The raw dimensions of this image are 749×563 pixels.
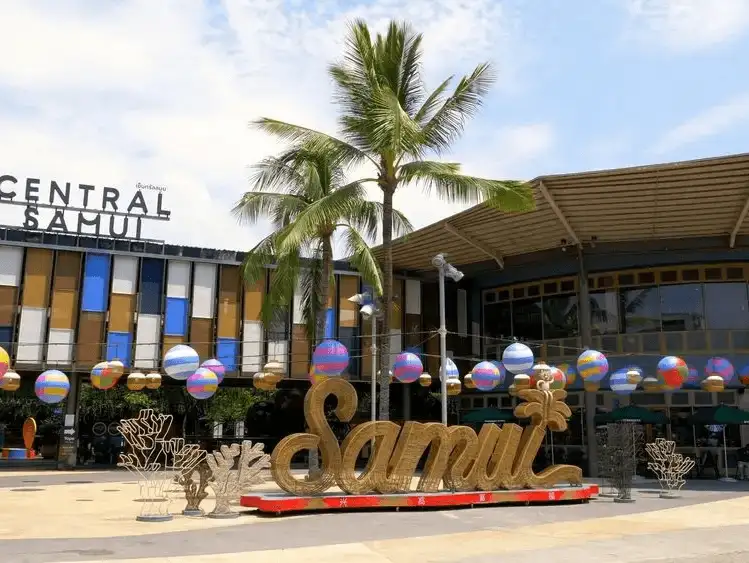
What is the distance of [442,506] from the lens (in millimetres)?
16625

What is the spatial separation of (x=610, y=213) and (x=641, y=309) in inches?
244

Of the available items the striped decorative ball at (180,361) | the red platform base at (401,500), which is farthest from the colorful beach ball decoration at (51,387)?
the red platform base at (401,500)

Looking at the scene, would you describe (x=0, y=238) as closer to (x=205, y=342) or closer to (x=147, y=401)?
(x=205, y=342)

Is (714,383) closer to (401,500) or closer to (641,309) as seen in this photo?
(641,309)

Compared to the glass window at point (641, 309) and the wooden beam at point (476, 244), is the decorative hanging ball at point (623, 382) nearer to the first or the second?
the glass window at point (641, 309)

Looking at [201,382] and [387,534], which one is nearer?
[387,534]

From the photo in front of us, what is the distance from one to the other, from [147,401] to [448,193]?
26.6 m

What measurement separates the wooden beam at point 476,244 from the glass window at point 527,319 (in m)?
2.48

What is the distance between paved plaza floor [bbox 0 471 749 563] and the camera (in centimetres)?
1075

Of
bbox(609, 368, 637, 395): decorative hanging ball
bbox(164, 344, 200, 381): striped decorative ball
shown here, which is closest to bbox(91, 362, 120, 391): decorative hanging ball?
bbox(164, 344, 200, 381): striped decorative ball

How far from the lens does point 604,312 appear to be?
99.6 ft

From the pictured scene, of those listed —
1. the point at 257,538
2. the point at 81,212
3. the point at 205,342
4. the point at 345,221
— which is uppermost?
the point at 81,212


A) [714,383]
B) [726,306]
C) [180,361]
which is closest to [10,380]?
[180,361]

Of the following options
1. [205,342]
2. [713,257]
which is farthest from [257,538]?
[713,257]
